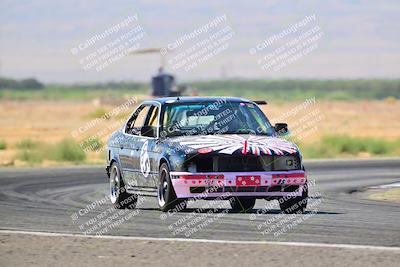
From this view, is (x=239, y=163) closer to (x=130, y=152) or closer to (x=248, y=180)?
(x=248, y=180)

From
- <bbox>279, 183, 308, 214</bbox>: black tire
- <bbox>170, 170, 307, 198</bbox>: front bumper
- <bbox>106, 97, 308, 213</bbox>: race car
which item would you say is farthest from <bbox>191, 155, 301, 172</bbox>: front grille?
<bbox>279, 183, 308, 214</bbox>: black tire

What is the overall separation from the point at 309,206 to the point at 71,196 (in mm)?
5019

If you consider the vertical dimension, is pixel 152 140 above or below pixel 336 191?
above

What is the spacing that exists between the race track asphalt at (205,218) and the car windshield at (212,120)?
46.8 inches

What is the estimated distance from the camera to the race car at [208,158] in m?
16.7

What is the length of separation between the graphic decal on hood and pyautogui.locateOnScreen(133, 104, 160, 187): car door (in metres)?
0.78

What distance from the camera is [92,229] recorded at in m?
15.2

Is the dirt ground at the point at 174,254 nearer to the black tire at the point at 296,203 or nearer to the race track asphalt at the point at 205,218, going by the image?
the race track asphalt at the point at 205,218

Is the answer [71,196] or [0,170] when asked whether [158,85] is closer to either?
[0,170]

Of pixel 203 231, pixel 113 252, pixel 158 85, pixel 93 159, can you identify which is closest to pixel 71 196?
pixel 203 231

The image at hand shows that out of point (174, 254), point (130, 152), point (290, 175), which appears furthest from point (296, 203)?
point (174, 254)

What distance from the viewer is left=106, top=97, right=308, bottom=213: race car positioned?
54.9 ft

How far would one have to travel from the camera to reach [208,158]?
16812mm

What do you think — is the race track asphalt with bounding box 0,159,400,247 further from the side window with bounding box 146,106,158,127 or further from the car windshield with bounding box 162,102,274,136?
the side window with bounding box 146,106,158,127
